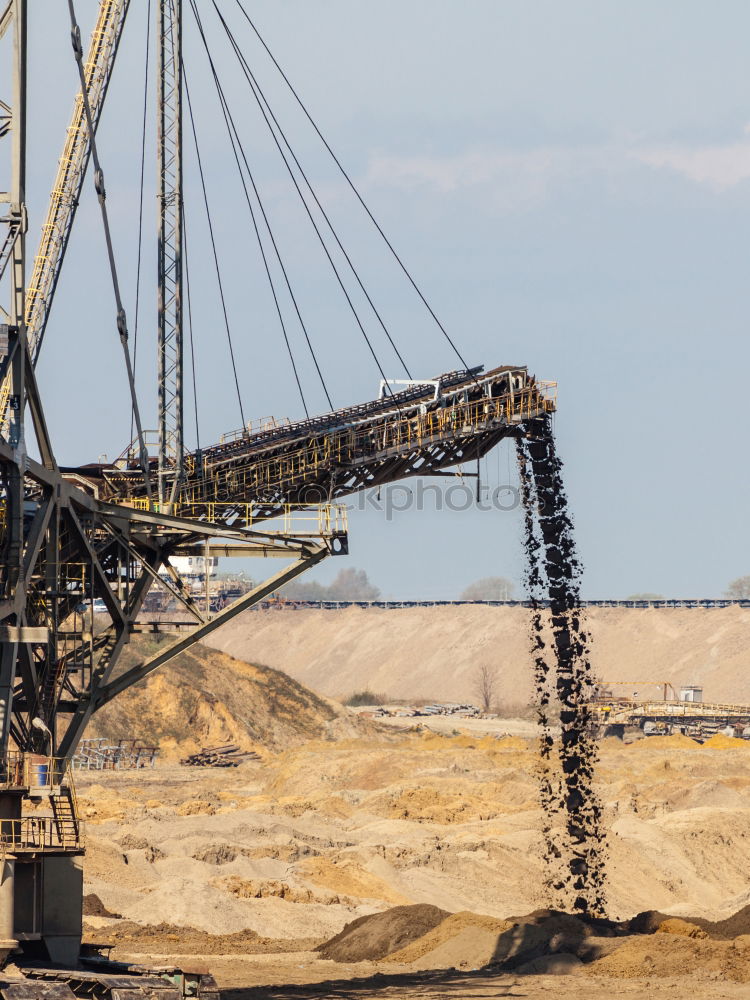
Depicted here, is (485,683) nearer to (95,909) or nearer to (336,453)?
(95,909)

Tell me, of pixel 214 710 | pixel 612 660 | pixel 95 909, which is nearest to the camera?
pixel 95 909

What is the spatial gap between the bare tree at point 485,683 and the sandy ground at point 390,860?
9323 centimetres

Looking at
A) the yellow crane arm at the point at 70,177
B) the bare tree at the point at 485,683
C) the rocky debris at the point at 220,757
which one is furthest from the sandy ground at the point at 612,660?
the yellow crane arm at the point at 70,177

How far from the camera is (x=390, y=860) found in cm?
5159

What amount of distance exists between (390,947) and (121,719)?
63.0 metres

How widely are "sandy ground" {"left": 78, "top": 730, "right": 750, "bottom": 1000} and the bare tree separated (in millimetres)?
93225

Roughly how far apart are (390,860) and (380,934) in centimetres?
1420

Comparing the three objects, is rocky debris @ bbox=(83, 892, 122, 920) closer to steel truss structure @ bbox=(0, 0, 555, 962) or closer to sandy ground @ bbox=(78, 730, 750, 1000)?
sandy ground @ bbox=(78, 730, 750, 1000)

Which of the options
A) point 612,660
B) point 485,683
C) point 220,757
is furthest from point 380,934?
point 485,683

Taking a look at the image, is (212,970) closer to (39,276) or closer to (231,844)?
(231,844)

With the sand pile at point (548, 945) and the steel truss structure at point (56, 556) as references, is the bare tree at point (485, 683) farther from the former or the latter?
the steel truss structure at point (56, 556)

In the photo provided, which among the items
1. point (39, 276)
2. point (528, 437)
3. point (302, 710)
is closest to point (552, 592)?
point (528, 437)

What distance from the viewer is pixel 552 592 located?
43031 mm

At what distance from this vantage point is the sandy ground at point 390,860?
109 feet
